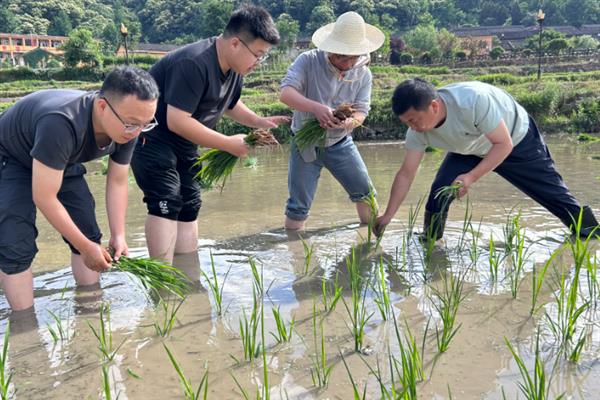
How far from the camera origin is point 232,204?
617cm

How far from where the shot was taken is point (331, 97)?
171 inches

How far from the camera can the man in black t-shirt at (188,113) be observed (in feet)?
10.6

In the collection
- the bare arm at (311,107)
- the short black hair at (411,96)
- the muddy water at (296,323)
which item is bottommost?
the muddy water at (296,323)

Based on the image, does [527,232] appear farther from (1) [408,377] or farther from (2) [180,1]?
(2) [180,1]

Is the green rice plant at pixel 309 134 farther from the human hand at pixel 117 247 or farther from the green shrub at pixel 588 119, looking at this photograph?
the green shrub at pixel 588 119

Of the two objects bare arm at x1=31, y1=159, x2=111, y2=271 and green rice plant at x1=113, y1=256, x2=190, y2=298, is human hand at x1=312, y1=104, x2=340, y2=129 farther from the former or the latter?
bare arm at x1=31, y1=159, x2=111, y2=271

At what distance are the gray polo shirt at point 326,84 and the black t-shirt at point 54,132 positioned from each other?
171 cm

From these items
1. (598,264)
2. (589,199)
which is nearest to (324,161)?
(598,264)

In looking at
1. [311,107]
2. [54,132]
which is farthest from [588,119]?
[54,132]

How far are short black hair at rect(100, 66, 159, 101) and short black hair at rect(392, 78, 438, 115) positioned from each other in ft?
4.98

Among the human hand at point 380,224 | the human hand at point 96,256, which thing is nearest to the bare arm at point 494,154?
the human hand at point 380,224

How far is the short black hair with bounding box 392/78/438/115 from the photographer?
11.2ft

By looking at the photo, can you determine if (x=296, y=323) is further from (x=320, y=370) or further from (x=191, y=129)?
(x=191, y=129)

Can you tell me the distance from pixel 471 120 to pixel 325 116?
0.98 metres
